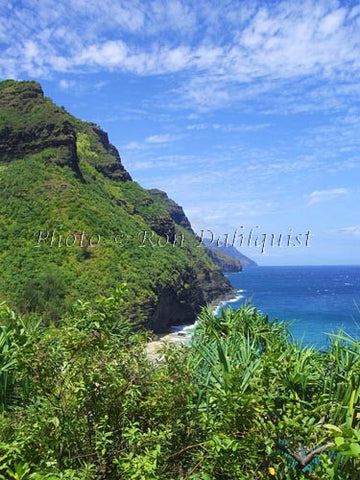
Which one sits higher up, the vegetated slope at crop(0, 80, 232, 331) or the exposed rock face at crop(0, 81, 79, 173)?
the exposed rock face at crop(0, 81, 79, 173)

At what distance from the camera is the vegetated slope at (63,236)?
149 ft

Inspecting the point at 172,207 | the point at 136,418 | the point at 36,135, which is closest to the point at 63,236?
the point at 36,135

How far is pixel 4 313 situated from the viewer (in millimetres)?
5512

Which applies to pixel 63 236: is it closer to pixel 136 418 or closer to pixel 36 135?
pixel 36 135

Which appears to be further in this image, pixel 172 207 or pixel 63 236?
pixel 172 207

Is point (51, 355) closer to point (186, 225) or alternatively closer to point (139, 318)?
point (139, 318)

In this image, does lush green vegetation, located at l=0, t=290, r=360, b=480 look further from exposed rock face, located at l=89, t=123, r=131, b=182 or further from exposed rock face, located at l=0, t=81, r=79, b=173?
exposed rock face, located at l=89, t=123, r=131, b=182

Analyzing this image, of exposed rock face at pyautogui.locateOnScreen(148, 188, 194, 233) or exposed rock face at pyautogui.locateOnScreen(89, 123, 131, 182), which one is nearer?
exposed rock face at pyautogui.locateOnScreen(89, 123, 131, 182)

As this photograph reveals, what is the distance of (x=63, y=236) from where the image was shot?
50156 mm

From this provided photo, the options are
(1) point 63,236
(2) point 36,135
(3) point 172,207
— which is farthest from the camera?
(3) point 172,207

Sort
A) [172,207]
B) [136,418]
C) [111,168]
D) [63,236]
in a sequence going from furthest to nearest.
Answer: [172,207]
[111,168]
[63,236]
[136,418]

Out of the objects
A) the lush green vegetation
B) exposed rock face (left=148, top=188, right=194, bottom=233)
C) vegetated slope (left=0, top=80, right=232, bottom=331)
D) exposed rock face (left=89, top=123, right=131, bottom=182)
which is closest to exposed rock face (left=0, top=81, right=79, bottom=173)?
vegetated slope (left=0, top=80, right=232, bottom=331)

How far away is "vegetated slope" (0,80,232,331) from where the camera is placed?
149 ft

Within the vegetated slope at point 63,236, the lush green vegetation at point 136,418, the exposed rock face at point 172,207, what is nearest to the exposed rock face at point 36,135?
the vegetated slope at point 63,236
